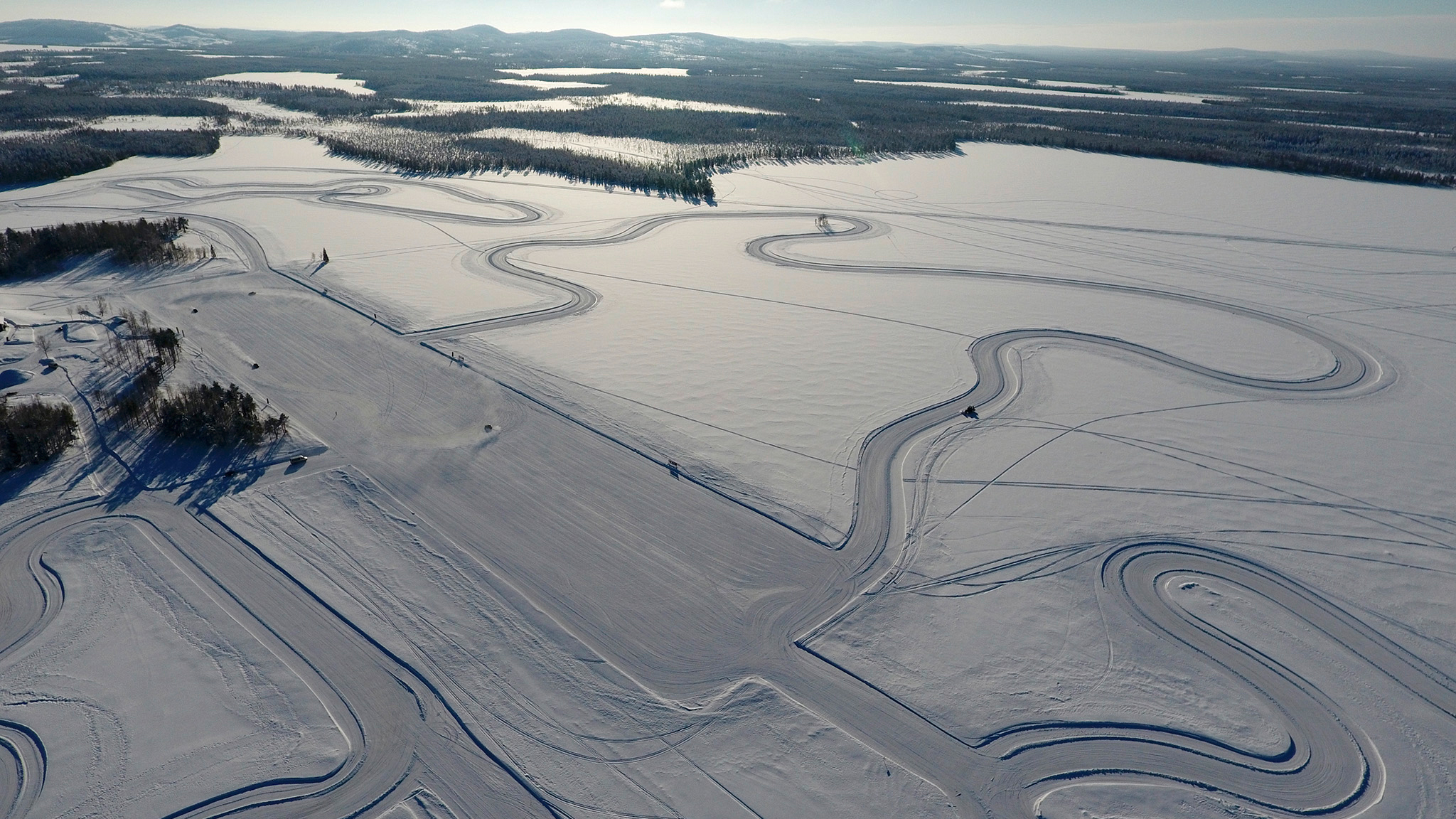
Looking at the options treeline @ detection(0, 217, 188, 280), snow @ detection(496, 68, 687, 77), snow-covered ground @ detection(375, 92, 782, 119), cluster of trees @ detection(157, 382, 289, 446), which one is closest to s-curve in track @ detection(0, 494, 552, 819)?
cluster of trees @ detection(157, 382, 289, 446)

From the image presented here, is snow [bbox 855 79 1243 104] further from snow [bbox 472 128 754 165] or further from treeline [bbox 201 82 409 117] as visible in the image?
treeline [bbox 201 82 409 117]

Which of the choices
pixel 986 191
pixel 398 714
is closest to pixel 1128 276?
pixel 986 191

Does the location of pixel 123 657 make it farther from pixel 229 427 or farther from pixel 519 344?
pixel 519 344

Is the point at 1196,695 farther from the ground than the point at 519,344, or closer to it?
closer to it

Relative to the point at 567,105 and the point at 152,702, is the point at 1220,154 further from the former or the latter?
the point at 152,702

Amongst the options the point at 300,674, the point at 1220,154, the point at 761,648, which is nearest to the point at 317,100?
the point at 300,674

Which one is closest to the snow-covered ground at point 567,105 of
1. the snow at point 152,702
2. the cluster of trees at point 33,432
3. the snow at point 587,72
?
the snow at point 587,72

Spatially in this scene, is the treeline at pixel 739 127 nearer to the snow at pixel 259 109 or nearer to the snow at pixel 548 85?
the snow at pixel 259 109
